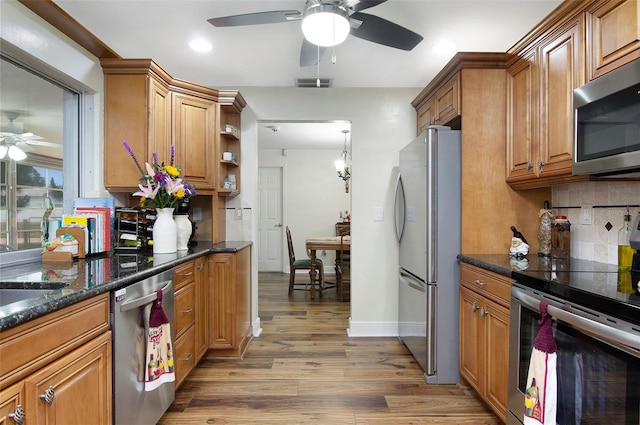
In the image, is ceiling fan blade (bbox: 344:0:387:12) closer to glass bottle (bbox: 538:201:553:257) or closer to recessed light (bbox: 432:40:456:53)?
recessed light (bbox: 432:40:456:53)

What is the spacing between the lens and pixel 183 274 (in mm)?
2082

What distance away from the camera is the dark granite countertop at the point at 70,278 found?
3.13ft

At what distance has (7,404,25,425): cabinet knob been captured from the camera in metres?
0.90

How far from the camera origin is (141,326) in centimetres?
155

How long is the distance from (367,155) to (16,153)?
101 inches

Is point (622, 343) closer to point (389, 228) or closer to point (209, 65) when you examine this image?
point (389, 228)

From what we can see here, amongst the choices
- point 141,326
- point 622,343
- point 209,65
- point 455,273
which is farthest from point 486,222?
point 209,65

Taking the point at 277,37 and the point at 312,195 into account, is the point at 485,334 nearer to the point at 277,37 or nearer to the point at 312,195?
the point at 277,37

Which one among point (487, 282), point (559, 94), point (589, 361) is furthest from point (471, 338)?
point (559, 94)

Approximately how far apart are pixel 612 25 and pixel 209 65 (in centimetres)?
259

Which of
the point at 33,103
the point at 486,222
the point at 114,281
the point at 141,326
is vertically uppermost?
the point at 33,103

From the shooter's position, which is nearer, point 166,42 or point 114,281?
point 114,281

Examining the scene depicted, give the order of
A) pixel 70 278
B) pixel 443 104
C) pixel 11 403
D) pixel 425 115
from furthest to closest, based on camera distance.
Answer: pixel 425 115 → pixel 443 104 → pixel 70 278 → pixel 11 403

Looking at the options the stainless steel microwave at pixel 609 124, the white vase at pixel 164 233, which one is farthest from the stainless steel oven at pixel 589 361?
the white vase at pixel 164 233
